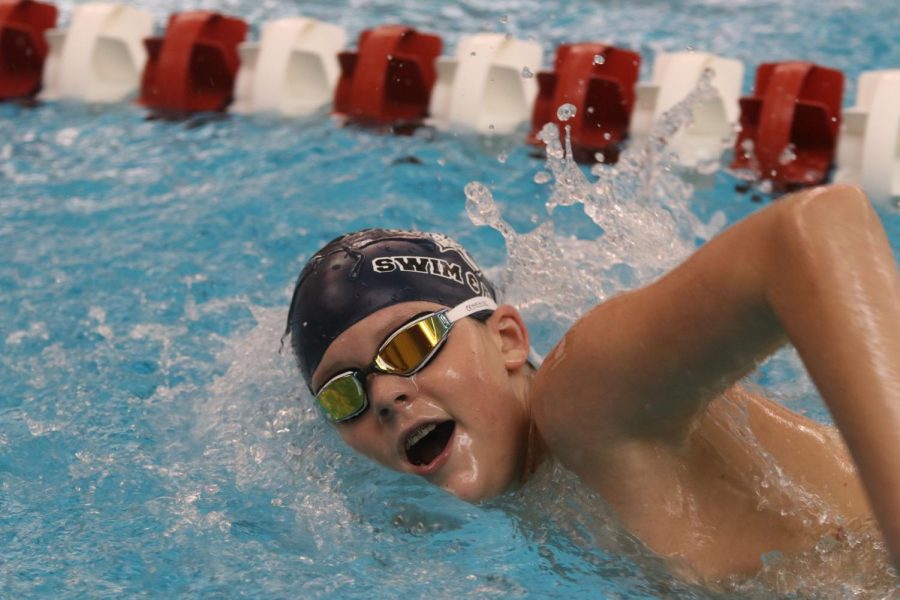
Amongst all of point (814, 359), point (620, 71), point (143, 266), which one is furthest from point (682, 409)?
point (620, 71)

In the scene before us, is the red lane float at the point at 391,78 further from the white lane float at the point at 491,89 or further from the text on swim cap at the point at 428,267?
the text on swim cap at the point at 428,267

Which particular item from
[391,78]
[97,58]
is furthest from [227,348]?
[97,58]

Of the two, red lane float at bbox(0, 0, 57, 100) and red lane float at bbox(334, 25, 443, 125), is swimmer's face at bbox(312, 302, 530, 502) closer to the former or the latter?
red lane float at bbox(334, 25, 443, 125)

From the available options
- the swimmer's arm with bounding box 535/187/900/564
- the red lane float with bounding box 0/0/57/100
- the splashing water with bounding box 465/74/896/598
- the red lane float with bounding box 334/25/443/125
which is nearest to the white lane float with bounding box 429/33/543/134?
the red lane float with bounding box 334/25/443/125

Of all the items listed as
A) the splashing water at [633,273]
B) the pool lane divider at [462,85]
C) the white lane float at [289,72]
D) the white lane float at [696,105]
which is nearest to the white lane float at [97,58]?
the pool lane divider at [462,85]

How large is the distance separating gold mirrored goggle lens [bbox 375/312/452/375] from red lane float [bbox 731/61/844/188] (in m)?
1.78

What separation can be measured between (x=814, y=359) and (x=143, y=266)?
2.20m

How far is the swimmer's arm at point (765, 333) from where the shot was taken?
45.6 inches

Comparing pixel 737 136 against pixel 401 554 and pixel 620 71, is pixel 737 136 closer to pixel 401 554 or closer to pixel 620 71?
pixel 620 71

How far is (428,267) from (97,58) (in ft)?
8.80

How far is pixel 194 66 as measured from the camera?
4004 mm

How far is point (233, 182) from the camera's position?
11.5ft

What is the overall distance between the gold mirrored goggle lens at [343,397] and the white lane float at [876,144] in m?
1.92

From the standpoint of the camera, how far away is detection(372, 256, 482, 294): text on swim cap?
189 centimetres
